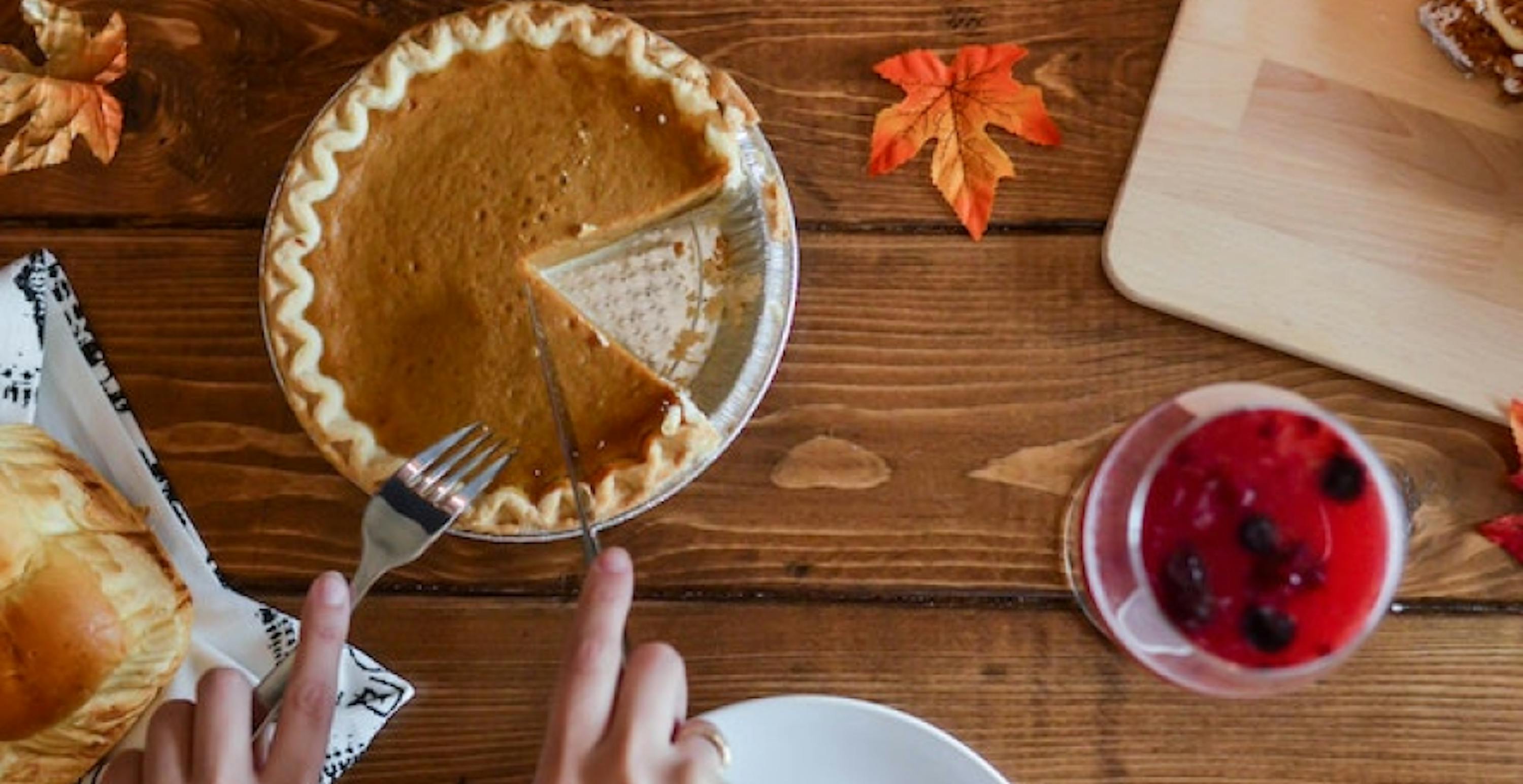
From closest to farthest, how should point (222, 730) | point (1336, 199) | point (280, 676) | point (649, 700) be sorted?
point (649, 700) → point (222, 730) → point (280, 676) → point (1336, 199)

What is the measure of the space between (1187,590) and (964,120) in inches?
21.8

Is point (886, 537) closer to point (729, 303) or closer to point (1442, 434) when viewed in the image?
point (729, 303)

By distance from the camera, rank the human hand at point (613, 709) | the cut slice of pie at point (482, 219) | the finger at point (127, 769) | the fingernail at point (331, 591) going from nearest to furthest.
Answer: the human hand at point (613, 709) → the fingernail at point (331, 591) → the finger at point (127, 769) → the cut slice of pie at point (482, 219)

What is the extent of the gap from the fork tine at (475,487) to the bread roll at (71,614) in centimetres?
34

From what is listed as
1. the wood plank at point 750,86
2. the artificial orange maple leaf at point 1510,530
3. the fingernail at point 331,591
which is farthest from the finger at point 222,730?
the artificial orange maple leaf at point 1510,530

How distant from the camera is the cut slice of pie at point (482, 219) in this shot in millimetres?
Result: 1521

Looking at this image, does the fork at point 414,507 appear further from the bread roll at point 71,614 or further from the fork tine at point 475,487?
the bread roll at point 71,614

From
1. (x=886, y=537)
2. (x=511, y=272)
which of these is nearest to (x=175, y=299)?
(x=511, y=272)

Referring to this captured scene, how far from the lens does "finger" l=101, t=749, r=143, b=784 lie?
1.41 meters

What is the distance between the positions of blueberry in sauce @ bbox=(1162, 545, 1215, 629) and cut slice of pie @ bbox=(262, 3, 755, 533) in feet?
1.52

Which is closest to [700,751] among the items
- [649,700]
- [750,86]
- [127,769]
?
[649,700]

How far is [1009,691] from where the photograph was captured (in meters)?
1.57

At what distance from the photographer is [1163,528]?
52.3 inches

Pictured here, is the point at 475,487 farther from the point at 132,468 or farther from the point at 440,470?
the point at 132,468
